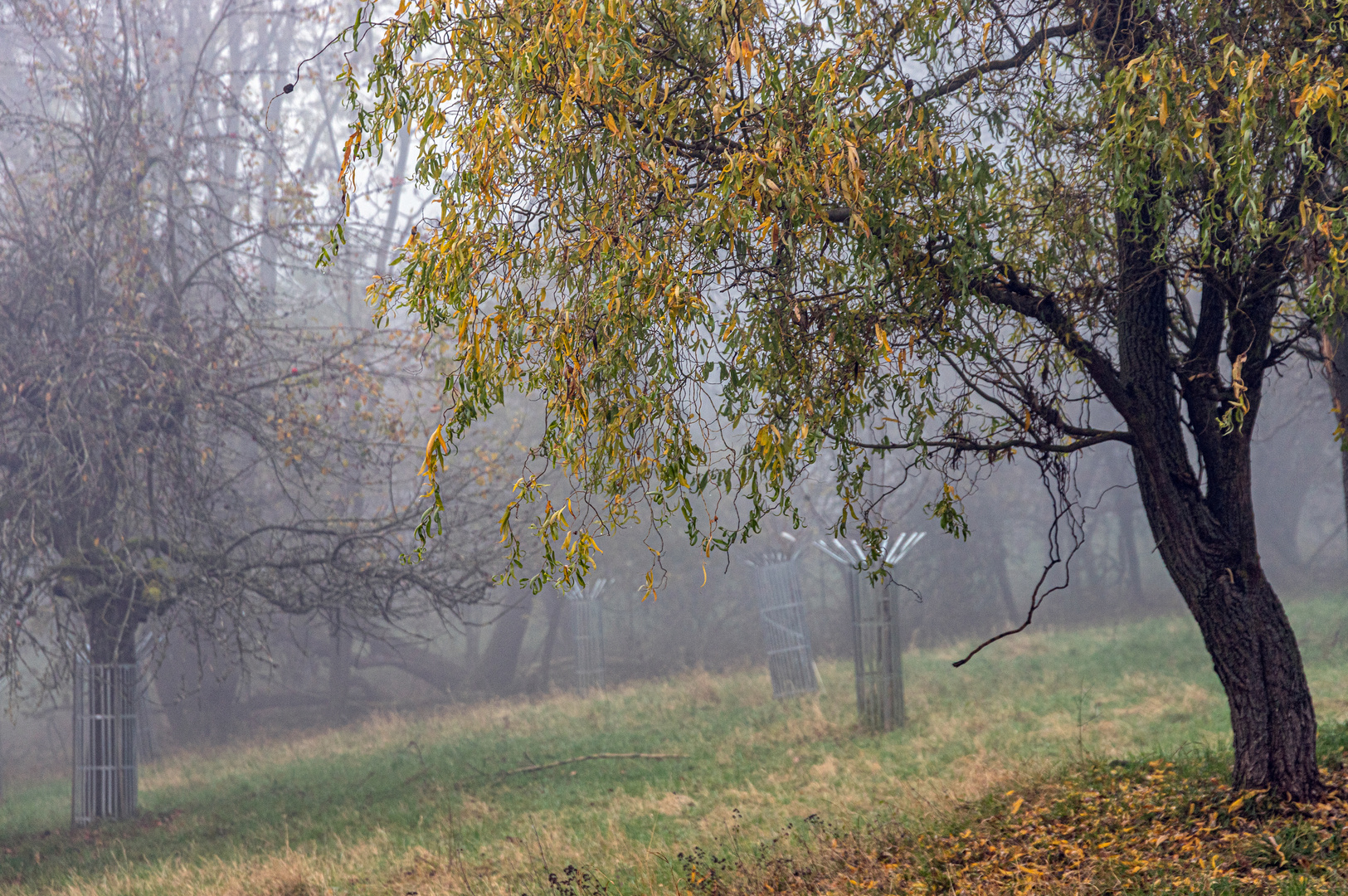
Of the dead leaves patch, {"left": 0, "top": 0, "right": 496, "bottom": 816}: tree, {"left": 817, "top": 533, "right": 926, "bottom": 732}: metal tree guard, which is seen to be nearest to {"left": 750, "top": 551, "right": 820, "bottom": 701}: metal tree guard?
{"left": 817, "top": 533, "right": 926, "bottom": 732}: metal tree guard

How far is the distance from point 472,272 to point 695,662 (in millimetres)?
20797

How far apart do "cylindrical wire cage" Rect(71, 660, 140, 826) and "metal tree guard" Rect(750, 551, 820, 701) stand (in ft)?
29.2

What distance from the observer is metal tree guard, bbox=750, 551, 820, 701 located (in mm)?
16094

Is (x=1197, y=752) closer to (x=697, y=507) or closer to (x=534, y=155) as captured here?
(x=534, y=155)

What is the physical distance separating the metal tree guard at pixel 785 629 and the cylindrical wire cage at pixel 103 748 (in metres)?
8.90

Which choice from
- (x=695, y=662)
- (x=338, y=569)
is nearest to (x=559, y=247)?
(x=338, y=569)

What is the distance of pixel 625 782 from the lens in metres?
10.7

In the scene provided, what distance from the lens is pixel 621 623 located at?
27.1 m

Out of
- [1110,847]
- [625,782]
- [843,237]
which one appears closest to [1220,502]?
[1110,847]

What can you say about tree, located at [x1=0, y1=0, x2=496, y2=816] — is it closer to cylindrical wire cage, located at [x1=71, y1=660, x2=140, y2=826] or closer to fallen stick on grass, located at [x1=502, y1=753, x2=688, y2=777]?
cylindrical wire cage, located at [x1=71, y1=660, x2=140, y2=826]

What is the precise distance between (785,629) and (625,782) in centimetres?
603

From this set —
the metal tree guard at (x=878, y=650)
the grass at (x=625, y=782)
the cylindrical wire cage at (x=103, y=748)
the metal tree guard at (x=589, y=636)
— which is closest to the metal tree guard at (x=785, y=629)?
the grass at (x=625, y=782)

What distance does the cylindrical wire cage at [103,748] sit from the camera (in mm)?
11398

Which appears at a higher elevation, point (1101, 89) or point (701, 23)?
point (701, 23)
